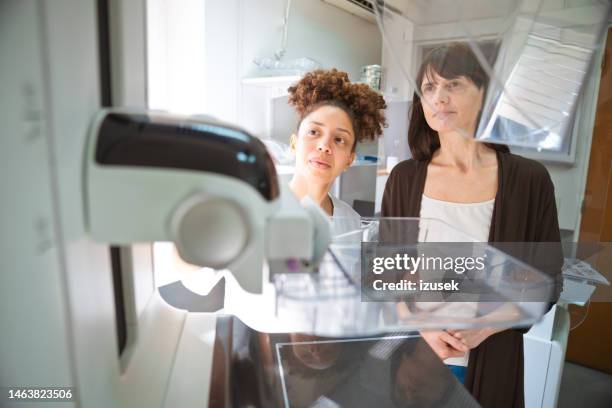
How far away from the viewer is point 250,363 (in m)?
0.54

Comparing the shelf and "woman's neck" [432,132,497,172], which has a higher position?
the shelf

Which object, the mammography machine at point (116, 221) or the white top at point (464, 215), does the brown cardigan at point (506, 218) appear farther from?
the mammography machine at point (116, 221)

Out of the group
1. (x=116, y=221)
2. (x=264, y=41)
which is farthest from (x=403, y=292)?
(x=264, y=41)

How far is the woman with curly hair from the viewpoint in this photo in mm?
1008

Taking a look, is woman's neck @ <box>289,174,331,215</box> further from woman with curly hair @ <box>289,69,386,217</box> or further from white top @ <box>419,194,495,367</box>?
white top @ <box>419,194,495,367</box>

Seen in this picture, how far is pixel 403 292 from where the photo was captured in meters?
0.69

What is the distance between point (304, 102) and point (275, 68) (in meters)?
0.23

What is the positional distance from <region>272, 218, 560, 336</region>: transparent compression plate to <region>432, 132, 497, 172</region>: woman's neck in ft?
0.89

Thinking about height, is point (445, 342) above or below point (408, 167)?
below

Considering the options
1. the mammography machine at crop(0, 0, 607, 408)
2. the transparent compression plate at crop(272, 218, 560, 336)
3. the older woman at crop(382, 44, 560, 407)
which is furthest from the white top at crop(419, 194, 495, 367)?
the mammography machine at crop(0, 0, 607, 408)

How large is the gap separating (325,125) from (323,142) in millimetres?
45

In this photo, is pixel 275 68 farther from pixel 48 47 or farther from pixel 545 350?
pixel 545 350

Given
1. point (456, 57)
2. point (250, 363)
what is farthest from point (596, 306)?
point (250, 363)

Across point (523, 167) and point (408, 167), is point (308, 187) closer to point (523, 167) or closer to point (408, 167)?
point (408, 167)
